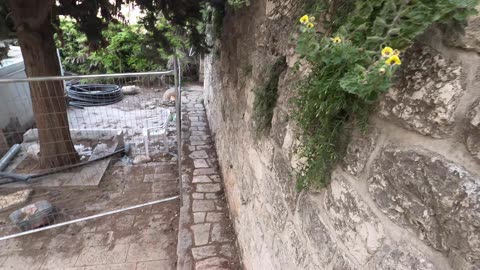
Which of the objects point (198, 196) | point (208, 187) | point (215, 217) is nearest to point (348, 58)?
point (215, 217)

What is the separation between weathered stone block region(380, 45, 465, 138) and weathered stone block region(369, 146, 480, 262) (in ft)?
0.22

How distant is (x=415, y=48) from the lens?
0.68 m

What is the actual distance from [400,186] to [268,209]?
109cm

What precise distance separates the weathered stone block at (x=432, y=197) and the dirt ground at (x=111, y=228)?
7.89 ft

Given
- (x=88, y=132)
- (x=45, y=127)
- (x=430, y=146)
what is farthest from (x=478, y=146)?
(x=88, y=132)

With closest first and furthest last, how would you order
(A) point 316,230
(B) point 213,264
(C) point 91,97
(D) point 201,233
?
(A) point 316,230 → (B) point 213,264 → (D) point 201,233 → (C) point 91,97

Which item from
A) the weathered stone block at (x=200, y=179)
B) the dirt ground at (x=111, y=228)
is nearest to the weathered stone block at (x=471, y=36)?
the dirt ground at (x=111, y=228)

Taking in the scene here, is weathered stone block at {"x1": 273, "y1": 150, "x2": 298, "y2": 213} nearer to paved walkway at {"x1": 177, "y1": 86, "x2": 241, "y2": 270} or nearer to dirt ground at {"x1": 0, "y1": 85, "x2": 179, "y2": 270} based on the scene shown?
paved walkway at {"x1": 177, "y1": 86, "x2": 241, "y2": 270}

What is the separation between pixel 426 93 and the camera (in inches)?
25.2

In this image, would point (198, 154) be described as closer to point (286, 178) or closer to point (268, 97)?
point (268, 97)

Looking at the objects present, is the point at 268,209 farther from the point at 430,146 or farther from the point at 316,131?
the point at 430,146

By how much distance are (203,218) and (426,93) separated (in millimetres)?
2682

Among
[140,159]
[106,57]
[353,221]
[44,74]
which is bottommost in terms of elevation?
[140,159]

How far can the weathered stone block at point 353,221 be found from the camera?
820 mm
